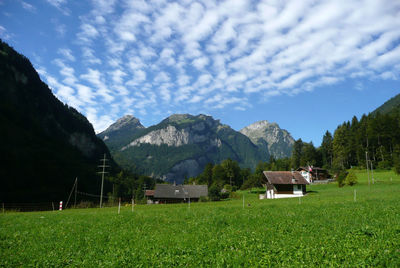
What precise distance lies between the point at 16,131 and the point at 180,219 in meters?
148

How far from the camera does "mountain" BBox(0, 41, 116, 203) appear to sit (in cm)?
10281

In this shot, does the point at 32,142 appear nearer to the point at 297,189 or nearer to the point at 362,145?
the point at 297,189

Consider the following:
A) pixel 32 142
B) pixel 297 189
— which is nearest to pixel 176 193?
pixel 297 189

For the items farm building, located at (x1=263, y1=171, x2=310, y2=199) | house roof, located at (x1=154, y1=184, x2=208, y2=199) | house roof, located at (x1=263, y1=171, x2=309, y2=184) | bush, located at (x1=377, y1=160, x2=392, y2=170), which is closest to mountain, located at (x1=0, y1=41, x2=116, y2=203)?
house roof, located at (x1=154, y1=184, x2=208, y2=199)

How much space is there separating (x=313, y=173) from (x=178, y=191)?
6474 centimetres

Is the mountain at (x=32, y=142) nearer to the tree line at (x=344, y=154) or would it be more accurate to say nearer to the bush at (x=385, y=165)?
the tree line at (x=344, y=154)

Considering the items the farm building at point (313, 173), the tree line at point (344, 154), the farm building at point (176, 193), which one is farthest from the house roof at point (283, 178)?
the farm building at point (313, 173)

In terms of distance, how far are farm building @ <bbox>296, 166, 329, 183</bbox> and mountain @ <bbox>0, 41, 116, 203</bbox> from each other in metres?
110

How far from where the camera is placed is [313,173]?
4456 inches

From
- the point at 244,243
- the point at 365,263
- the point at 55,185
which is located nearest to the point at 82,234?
the point at 244,243

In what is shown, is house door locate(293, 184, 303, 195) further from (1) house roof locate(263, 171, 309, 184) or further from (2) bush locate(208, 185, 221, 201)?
(2) bush locate(208, 185, 221, 201)

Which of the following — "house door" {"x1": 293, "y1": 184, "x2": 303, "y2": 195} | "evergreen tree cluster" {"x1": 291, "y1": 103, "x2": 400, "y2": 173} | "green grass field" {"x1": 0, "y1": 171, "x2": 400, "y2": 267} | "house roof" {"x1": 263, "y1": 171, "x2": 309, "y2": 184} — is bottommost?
"house door" {"x1": 293, "y1": 184, "x2": 303, "y2": 195}

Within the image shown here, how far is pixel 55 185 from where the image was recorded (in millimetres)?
114875

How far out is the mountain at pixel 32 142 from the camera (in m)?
103
